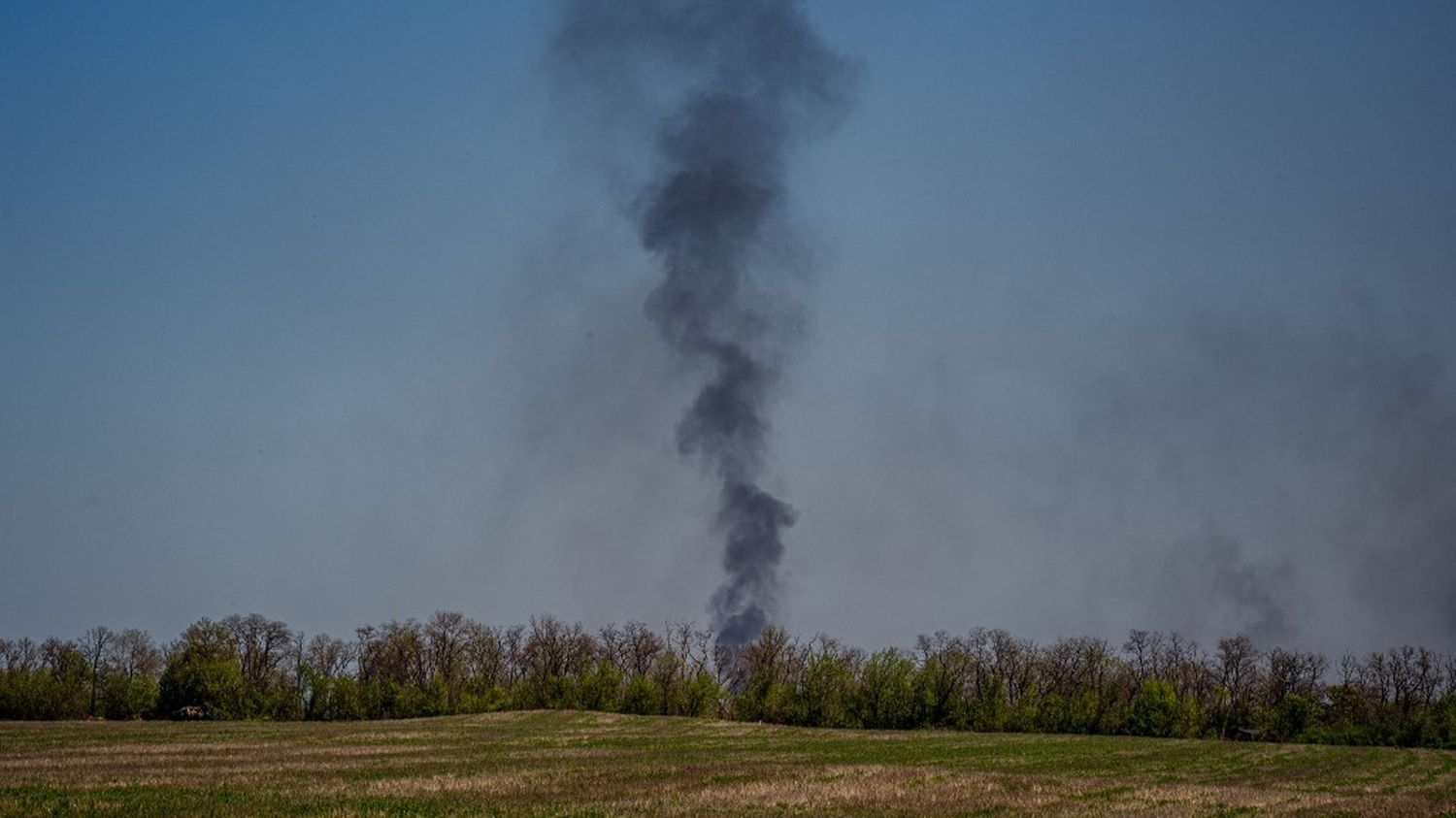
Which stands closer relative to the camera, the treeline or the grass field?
the grass field

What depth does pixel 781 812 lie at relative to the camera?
27.2m

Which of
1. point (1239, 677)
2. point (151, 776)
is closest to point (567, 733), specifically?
point (151, 776)

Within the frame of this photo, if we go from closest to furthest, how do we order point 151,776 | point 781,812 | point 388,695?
point 781,812 → point 151,776 → point 388,695

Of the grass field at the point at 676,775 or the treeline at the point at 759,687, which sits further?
the treeline at the point at 759,687

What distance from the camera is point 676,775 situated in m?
37.9

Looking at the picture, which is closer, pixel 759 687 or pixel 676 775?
pixel 676 775

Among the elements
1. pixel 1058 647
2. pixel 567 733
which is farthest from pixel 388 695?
pixel 1058 647

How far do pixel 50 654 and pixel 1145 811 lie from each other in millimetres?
134575

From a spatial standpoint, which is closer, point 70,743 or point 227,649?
point 70,743

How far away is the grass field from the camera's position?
28.3m

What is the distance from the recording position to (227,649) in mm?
112312

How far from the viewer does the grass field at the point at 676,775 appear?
28344 millimetres

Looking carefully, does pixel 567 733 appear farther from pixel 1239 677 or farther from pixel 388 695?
pixel 1239 677

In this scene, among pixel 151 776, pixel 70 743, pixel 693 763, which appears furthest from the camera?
pixel 70 743
